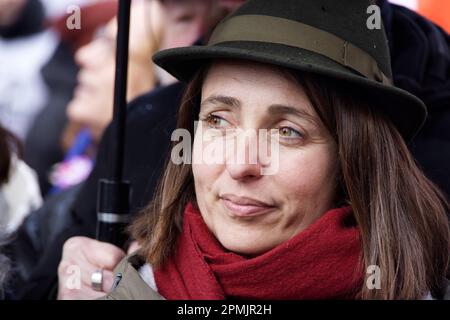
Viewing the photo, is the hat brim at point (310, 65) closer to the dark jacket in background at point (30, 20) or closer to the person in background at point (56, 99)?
the person in background at point (56, 99)

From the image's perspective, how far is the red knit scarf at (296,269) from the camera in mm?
1921

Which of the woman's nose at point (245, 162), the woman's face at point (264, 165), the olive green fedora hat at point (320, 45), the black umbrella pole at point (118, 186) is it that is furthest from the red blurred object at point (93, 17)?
the woman's nose at point (245, 162)

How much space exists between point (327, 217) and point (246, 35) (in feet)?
1.45

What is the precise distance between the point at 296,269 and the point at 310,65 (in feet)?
1.44

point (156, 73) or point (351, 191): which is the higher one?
point (156, 73)

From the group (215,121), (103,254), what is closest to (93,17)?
(103,254)

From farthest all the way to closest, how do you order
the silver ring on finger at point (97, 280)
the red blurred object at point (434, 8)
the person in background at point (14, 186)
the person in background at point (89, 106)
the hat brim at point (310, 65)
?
the person in background at point (89, 106) < the red blurred object at point (434, 8) < the person in background at point (14, 186) < the silver ring on finger at point (97, 280) < the hat brim at point (310, 65)

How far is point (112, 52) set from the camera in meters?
4.38

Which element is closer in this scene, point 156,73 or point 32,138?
point 156,73

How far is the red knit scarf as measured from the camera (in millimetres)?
1921

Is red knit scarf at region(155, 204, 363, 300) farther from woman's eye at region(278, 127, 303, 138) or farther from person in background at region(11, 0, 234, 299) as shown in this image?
person in background at region(11, 0, 234, 299)

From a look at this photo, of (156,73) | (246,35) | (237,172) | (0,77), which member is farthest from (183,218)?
(0,77)

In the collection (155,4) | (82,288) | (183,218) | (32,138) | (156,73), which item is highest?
(155,4)

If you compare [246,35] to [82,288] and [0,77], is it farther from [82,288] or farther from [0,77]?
[0,77]
